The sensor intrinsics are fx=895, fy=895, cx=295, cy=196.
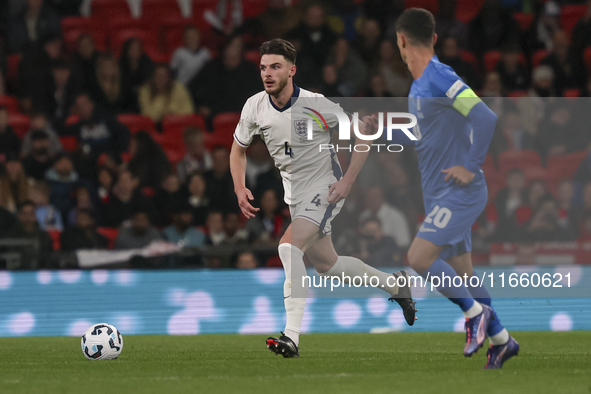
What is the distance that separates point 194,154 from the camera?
11.4 meters

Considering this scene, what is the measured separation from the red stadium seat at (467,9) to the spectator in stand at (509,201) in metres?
6.03

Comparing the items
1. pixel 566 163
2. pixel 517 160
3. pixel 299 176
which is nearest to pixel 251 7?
pixel 517 160

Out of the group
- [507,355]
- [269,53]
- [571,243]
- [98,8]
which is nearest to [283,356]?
[507,355]

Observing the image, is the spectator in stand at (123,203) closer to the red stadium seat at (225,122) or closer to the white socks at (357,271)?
the red stadium seat at (225,122)

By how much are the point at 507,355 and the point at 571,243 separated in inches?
95.2

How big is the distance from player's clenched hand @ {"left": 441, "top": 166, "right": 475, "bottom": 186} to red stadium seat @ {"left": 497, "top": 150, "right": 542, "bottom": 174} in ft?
7.67

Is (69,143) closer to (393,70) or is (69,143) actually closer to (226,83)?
(226,83)

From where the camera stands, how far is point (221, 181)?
10.8 meters

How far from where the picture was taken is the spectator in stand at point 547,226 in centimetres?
754

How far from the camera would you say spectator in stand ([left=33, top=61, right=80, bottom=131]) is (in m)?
12.1

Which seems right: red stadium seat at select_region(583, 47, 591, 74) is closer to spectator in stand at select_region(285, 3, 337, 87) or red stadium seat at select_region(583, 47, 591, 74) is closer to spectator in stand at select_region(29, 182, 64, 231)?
spectator in stand at select_region(285, 3, 337, 87)

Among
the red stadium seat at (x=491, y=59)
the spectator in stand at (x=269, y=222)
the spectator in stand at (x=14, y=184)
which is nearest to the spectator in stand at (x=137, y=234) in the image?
the spectator in stand at (x=269, y=222)

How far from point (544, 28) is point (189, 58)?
5.22m

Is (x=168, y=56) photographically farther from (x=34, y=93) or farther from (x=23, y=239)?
(x=23, y=239)
